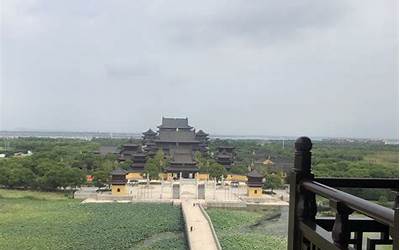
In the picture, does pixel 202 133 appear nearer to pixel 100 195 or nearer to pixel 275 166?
pixel 275 166

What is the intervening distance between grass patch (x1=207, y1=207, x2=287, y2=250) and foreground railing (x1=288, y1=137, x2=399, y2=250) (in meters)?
5.59

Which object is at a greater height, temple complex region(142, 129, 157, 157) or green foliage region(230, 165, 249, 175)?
temple complex region(142, 129, 157, 157)

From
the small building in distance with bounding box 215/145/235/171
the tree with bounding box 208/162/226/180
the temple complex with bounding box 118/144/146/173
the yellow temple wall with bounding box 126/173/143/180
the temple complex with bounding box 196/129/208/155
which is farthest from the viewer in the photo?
the temple complex with bounding box 196/129/208/155

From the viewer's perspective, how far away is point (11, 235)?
270 inches

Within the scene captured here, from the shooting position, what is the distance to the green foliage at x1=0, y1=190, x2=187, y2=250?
651 centimetres

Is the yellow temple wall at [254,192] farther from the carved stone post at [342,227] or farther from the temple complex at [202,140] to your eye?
the carved stone post at [342,227]

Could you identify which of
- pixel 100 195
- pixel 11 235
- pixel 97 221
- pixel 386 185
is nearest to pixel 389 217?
pixel 386 185

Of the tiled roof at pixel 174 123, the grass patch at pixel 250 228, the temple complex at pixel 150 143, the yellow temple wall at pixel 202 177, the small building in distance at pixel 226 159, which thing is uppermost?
the tiled roof at pixel 174 123

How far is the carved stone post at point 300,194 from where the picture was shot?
91cm

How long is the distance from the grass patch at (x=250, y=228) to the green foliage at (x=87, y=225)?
2.58 feet

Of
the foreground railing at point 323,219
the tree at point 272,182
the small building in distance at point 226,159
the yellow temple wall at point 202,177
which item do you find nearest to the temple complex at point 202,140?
the small building in distance at point 226,159

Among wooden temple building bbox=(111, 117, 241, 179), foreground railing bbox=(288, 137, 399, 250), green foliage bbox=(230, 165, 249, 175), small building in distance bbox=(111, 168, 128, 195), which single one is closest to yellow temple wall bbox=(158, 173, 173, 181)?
wooden temple building bbox=(111, 117, 241, 179)

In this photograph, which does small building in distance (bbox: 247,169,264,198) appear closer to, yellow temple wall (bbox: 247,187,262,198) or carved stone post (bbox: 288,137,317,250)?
yellow temple wall (bbox: 247,187,262,198)

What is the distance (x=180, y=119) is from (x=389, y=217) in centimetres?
2431
